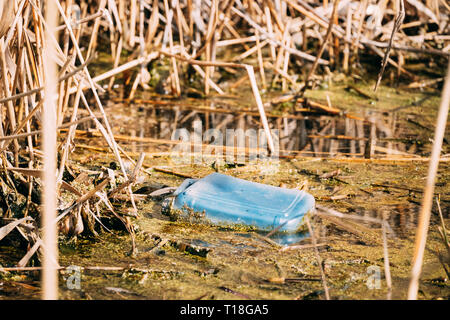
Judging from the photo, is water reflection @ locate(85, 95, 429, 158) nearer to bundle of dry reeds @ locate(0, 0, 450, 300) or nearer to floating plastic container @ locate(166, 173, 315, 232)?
bundle of dry reeds @ locate(0, 0, 450, 300)

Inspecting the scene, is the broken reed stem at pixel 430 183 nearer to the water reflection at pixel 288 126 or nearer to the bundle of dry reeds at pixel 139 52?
the bundle of dry reeds at pixel 139 52

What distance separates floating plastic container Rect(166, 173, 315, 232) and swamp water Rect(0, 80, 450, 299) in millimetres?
45

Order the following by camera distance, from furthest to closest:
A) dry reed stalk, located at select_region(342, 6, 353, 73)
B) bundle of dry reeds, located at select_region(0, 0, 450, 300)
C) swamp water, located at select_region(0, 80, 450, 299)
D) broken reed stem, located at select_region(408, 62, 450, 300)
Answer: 1. dry reed stalk, located at select_region(342, 6, 353, 73)
2. bundle of dry reeds, located at select_region(0, 0, 450, 300)
3. swamp water, located at select_region(0, 80, 450, 299)
4. broken reed stem, located at select_region(408, 62, 450, 300)

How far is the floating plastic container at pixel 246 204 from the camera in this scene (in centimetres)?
187

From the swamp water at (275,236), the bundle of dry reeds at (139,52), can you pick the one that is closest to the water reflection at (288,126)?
Answer: the swamp water at (275,236)

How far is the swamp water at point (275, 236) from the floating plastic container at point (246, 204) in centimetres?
5

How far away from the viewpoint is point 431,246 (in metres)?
1.81

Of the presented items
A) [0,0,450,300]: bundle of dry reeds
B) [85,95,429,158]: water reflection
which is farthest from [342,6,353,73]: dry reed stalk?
[85,95,429,158]: water reflection

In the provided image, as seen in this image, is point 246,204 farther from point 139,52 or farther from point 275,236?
point 139,52

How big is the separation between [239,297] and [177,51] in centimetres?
Result: 241

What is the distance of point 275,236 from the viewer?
185 centimetres

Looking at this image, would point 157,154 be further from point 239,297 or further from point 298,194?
point 239,297

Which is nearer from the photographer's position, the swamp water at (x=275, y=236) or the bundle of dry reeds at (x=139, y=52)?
the swamp water at (x=275, y=236)

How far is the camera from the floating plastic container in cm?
187
